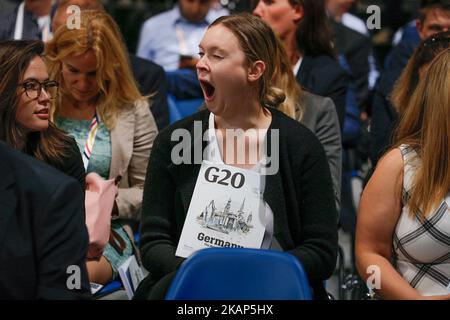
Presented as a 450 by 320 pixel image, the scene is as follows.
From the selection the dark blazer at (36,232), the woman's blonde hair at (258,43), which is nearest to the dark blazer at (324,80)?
the woman's blonde hair at (258,43)

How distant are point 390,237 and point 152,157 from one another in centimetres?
98

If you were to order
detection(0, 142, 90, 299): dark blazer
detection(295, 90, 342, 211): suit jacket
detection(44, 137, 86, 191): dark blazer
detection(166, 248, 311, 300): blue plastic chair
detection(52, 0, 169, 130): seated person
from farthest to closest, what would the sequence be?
detection(52, 0, 169, 130): seated person → detection(295, 90, 342, 211): suit jacket → detection(44, 137, 86, 191): dark blazer → detection(166, 248, 311, 300): blue plastic chair → detection(0, 142, 90, 299): dark blazer

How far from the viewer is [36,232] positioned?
Answer: 2602mm

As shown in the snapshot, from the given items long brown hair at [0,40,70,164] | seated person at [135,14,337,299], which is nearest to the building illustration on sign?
seated person at [135,14,337,299]

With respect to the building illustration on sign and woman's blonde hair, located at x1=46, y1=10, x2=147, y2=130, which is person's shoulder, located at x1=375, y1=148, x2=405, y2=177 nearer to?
the building illustration on sign

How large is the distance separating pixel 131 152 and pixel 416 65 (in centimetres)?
148

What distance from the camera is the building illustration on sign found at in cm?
337

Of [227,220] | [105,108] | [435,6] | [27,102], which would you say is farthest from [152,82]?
[435,6]

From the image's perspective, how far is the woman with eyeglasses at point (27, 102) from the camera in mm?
3445

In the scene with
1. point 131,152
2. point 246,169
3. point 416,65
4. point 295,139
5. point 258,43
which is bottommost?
point 131,152

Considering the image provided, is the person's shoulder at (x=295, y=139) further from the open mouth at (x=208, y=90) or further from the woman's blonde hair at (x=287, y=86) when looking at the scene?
the woman's blonde hair at (x=287, y=86)

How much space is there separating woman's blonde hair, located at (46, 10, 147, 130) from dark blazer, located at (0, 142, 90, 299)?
66.1 inches

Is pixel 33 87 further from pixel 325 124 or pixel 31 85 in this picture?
pixel 325 124

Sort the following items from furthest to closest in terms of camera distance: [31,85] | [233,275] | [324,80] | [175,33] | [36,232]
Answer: [175,33]
[324,80]
[31,85]
[233,275]
[36,232]
